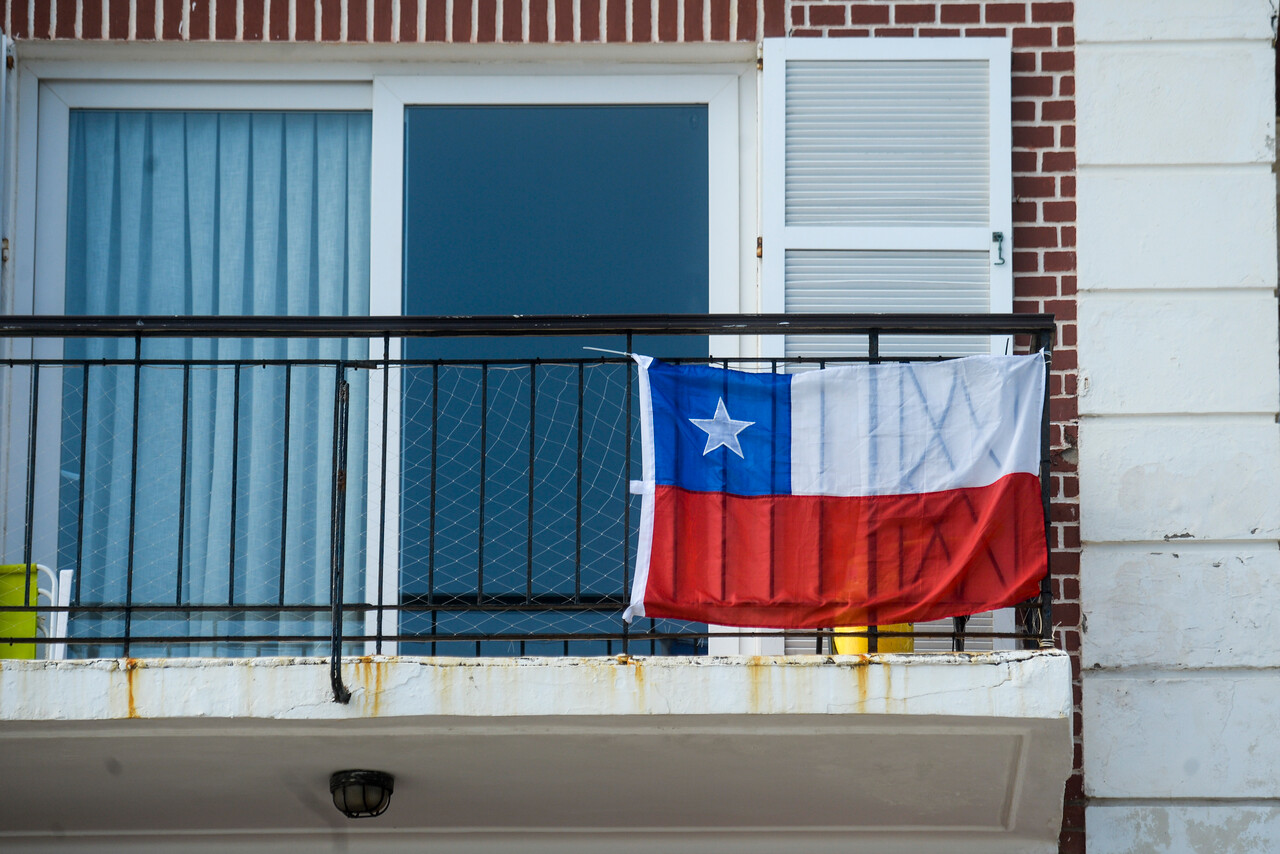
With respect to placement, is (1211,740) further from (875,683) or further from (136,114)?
(136,114)

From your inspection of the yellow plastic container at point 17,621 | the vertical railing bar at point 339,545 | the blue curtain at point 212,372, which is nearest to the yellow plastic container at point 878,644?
the vertical railing bar at point 339,545

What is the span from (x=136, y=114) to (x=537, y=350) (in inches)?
73.9

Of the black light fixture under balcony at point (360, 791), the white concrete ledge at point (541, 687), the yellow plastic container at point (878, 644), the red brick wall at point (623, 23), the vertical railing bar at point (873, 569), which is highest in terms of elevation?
the red brick wall at point (623, 23)

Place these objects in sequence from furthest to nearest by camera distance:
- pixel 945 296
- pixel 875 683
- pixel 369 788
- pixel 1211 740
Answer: pixel 945 296
pixel 1211 740
pixel 369 788
pixel 875 683

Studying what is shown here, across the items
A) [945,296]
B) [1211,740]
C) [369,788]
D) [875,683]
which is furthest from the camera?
[945,296]

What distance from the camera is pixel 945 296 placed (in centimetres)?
639

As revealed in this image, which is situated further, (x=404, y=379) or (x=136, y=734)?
(x=404, y=379)

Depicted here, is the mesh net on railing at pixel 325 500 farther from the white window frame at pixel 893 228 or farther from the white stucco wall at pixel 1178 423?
the white stucco wall at pixel 1178 423

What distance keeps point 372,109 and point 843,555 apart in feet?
8.95

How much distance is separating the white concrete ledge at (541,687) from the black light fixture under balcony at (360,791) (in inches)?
21.7

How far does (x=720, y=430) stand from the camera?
17.6ft

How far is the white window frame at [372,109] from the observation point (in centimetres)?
650

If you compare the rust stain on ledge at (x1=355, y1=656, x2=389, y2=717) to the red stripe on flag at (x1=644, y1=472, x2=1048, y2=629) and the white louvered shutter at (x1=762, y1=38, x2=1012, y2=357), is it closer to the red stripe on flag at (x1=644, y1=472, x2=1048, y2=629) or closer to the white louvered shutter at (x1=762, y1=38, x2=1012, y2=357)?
the red stripe on flag at (x1=644, y1=472, x2=1048, y2=629)

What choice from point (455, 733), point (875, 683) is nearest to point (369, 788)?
point (455, 733)
